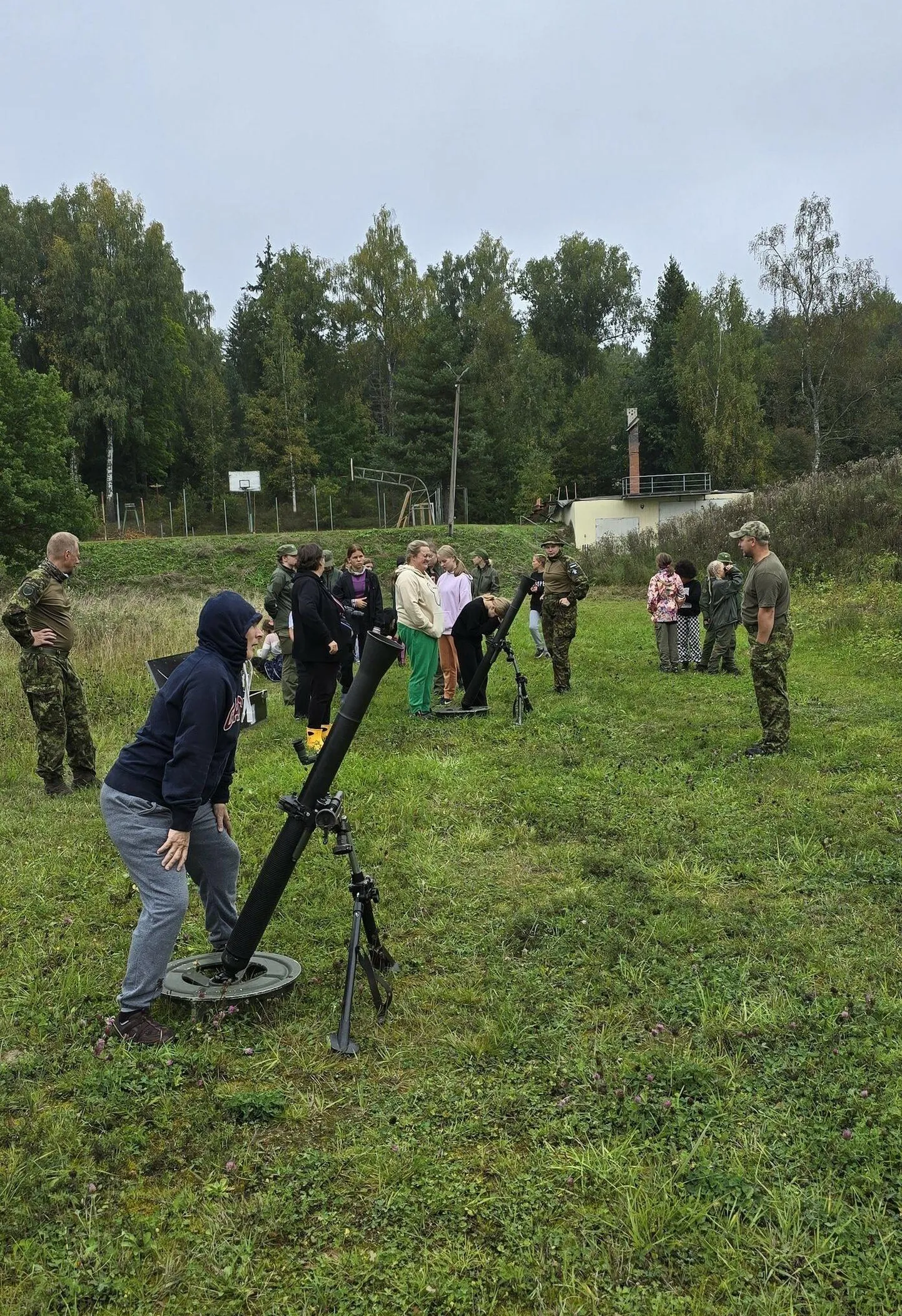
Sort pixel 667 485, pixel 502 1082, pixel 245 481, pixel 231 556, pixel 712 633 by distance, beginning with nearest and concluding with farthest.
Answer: pixel 502 1082
pixel 712 633
pixel 231 556
pixel 245 481
pixel 667 485

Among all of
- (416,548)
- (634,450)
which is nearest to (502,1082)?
(416,548)

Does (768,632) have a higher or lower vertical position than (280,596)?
lower

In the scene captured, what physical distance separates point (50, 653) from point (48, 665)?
97 mm

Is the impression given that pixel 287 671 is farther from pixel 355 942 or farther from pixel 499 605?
pixel 355 942

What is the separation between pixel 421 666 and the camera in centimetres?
1067

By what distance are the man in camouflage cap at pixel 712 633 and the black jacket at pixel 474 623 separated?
3.48 metres

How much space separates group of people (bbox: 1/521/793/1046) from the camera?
3.91 meters

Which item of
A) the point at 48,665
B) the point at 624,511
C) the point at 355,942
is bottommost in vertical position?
the point at 355,942

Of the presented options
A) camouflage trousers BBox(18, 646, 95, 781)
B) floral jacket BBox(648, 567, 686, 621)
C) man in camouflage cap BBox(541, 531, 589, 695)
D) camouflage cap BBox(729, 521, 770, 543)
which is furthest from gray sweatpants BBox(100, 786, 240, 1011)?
floral jacket BBox(648, 567, 686, 621)

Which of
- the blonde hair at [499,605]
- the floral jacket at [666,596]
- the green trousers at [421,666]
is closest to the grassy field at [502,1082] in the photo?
the green trousers at [421,666]

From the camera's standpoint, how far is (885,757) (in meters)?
7.95

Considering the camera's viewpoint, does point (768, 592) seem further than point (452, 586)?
No

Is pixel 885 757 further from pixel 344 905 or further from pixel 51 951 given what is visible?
pixel 51 951

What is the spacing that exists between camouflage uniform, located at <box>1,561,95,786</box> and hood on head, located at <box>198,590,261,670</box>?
4.37 m
